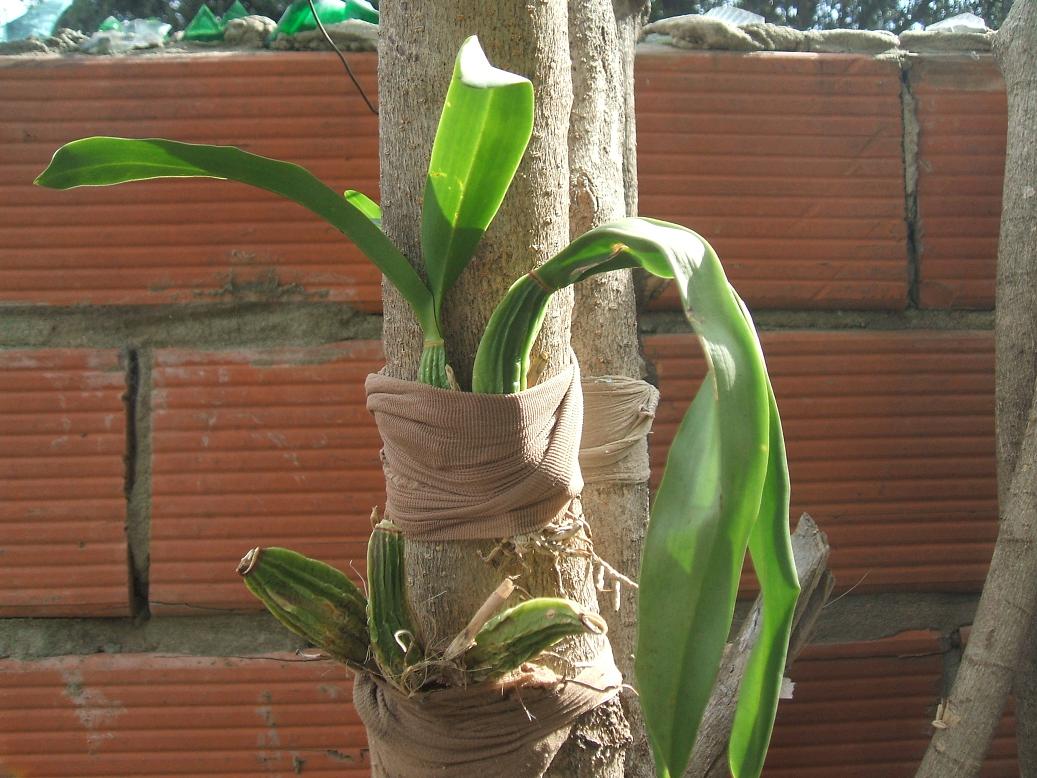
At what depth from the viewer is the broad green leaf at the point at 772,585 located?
0.98ft

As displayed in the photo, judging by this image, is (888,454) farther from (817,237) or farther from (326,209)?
(326,209)

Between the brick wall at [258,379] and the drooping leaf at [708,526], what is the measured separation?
0.61 m

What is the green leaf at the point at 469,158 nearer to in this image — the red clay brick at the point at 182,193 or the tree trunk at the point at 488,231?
the tree trunk at the point at 488,231

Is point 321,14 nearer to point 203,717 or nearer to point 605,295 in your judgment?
point 605,295

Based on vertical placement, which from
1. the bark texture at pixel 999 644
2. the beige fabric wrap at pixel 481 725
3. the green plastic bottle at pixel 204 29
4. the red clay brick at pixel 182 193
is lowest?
the bark texture at pixel 999 644

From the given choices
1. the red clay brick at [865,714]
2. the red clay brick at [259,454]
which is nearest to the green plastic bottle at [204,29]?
the red clay brick at [259,454]

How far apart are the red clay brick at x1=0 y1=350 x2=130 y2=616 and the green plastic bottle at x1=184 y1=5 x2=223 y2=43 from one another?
32cm

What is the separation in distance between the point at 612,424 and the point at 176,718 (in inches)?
24.1

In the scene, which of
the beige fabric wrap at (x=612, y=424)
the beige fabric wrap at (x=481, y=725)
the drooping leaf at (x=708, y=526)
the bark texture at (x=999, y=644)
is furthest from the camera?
the bark texture at (x=999, y=644)

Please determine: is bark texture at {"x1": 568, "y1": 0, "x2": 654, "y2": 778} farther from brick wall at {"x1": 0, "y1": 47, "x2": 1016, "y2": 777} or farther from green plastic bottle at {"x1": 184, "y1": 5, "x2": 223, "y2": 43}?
green plastic bottle at {"x1": 184, "y1": 5, "x2": 223, "y2": 43}

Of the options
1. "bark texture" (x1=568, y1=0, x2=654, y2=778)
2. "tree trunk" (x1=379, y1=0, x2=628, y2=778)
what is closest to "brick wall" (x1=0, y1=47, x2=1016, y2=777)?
"bark texture" (x1=568, y1=0, x2=654, y2=778)

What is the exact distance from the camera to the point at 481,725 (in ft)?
1.23

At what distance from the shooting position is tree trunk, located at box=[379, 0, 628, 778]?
0.38m

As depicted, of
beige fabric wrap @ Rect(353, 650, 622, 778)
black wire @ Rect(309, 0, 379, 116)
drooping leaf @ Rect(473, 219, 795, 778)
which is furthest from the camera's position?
black wire @ Rect(309, 0, 379, 116)
